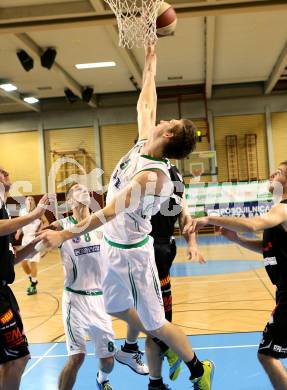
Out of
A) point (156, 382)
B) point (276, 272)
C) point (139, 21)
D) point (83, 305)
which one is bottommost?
point (156, 382)

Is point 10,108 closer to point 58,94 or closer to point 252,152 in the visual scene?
point 58,94

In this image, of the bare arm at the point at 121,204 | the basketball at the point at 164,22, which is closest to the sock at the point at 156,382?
the bare arm at the point at 121,204

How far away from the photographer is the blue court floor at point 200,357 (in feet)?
15.0

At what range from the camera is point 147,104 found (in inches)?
168

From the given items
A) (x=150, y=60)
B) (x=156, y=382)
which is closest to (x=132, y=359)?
(x=156, y=382)

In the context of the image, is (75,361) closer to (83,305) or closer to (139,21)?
(83,305)

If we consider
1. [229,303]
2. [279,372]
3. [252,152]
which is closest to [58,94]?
[252,152]

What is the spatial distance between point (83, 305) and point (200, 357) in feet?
5.50

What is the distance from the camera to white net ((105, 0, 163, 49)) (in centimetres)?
476

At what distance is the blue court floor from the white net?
321cm

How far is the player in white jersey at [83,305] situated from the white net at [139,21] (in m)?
1.68

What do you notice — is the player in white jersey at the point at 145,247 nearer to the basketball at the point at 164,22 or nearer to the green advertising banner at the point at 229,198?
the basketball at the point at 164,22

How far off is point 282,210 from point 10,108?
19549mm

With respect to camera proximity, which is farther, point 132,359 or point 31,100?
point 31,100
